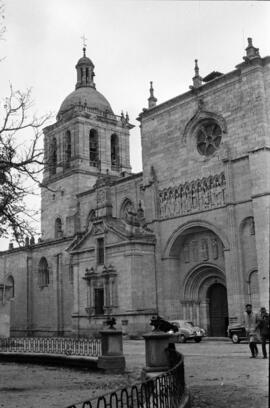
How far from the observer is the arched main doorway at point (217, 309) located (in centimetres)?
3400

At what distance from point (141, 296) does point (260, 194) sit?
10224mm

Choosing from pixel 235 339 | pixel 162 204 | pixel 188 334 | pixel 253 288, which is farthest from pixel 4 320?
pixel 253 288

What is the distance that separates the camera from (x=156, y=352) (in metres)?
13.2

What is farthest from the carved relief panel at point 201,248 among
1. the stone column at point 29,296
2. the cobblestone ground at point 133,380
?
the stone column at point 29,296

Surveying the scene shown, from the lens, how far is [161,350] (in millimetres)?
13258

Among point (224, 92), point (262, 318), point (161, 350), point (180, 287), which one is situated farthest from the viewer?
point (180, 287)

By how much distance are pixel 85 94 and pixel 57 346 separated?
3925 cm

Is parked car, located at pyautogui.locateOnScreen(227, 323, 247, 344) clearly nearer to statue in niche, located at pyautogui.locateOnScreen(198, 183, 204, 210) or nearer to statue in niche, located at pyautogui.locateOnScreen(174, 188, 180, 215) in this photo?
statue in niche, located at pyautogui.locateOnScreen(198, 183, 204, 210)

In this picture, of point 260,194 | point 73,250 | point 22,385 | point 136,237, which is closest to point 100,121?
point 73,250

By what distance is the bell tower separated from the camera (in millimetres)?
52241

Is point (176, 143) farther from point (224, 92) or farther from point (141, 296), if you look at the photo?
point (141, 296)

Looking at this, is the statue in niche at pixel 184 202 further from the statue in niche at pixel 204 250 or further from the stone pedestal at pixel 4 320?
the stone pedestal at pixel 4 320

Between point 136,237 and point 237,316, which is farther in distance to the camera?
point 136,237

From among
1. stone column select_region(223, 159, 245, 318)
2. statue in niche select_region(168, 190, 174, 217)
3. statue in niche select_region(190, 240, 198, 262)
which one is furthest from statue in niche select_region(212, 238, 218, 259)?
statue in niche select_region(168, 190, 174, 217)
